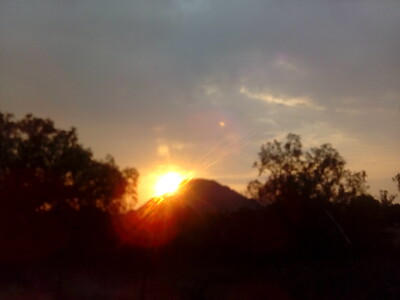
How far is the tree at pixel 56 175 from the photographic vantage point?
26.1 metres

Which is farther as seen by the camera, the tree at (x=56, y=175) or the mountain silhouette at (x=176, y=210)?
the mountain silhouette at (x=176, y=210)

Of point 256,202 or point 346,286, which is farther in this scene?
point 256,202

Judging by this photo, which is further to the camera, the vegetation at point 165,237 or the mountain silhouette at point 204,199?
the mountain silhouette at point 204,199

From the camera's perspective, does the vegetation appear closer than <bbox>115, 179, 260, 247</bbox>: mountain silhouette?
Yes

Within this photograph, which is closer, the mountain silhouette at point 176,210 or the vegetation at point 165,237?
the vegetation at point 165,237

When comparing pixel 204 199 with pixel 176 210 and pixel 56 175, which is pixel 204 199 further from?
pixel 56 175

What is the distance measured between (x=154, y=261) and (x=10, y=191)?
6.84 meters

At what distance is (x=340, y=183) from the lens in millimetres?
40844

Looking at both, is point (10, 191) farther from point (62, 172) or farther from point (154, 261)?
point (154, 261)

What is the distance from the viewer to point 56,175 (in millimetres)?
30125

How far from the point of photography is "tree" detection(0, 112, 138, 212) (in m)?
26.1

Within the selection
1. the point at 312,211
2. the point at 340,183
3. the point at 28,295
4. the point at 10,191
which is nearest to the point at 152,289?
the point at 28,295

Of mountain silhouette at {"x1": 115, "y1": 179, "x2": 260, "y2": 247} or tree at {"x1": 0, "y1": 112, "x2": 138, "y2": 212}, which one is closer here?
tree at {"x1": 0, "y1": 112, "x2": 138, "y2": 212}

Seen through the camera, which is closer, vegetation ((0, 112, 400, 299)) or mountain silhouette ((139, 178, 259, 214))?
vegetation ((0, 112, 400, 299))
